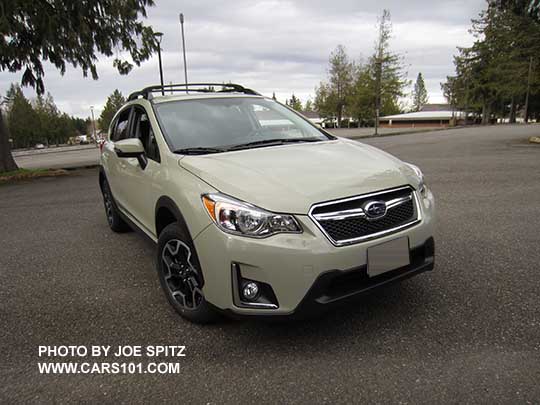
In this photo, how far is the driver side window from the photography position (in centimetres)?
325

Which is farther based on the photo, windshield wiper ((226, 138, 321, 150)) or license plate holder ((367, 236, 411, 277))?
windshield wiper ((226, 138, 321, 150))

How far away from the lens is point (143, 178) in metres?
3.39

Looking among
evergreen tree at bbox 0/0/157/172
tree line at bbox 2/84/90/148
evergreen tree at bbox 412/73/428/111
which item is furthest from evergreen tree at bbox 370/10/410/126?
evergreen tree at bbox 412/73/428/111

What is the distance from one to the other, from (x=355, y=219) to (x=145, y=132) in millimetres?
2230

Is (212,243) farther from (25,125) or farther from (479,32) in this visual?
(25,125)

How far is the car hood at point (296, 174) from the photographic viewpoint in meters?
2.30

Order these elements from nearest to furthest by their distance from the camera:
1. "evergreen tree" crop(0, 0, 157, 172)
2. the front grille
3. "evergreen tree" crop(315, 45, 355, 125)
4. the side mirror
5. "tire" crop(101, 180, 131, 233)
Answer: the front grille, the side mirror, "tire" crop(101, 180, 131, 233), "evergreen tree" crop(0, 0, 157, 172), "evergreen tree" crop(315, 45, 355, 125)

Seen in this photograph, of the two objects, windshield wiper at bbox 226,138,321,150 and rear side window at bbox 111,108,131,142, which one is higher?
rear side window at bbox 111,108,131,142

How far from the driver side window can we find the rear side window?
0.35 m

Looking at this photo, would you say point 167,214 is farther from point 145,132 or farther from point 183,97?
point 183,97

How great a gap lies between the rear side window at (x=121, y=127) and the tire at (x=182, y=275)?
1882 mm

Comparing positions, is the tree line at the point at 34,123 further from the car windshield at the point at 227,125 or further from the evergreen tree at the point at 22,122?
the car windshield at the point at 227,125

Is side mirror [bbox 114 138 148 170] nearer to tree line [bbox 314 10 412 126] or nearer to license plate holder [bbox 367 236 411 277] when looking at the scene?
license plate holder [bbox 367 236 411 277]

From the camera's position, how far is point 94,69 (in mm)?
11180
